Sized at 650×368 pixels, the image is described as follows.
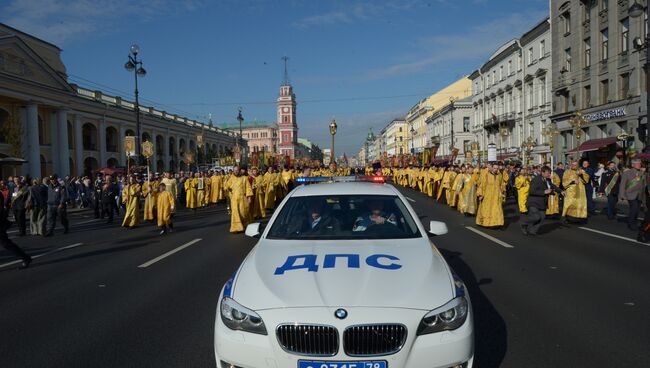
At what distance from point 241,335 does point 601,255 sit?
25.4ft

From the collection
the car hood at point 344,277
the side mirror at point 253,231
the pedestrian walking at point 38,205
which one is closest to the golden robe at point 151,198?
the pedestrian walking at point 38,205

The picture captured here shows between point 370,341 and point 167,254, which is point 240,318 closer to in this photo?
point 370,341

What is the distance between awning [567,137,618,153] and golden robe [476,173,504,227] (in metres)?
21.7

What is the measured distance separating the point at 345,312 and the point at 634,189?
11171mm

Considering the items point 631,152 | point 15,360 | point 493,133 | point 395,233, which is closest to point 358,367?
point 395,233

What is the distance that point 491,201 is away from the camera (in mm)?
12727

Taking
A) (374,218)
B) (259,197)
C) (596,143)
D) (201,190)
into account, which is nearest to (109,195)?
(259,197)

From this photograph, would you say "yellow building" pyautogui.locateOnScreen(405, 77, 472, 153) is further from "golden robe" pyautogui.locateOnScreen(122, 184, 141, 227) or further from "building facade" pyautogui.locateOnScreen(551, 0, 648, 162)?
"golden robe" pyautogui.locateOnScreen(122, 184, 141, 227)

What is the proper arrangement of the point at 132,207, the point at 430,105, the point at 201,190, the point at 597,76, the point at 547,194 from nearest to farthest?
1. the point at 547,194
2. the point at 132,207
3. the point at 201,190
4. the point at 597,76
5. the point at 430,105

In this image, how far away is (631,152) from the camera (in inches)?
1010

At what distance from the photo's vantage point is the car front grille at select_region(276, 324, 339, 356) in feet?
9.87

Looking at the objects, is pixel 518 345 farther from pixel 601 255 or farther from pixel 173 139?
pixel 173 139

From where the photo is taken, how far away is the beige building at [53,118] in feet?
113

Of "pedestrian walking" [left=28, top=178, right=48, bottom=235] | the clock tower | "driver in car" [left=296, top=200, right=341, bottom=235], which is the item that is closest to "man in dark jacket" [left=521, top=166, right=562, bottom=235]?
"driver in car" [left=296, top=200, right=341, bottom=235]
